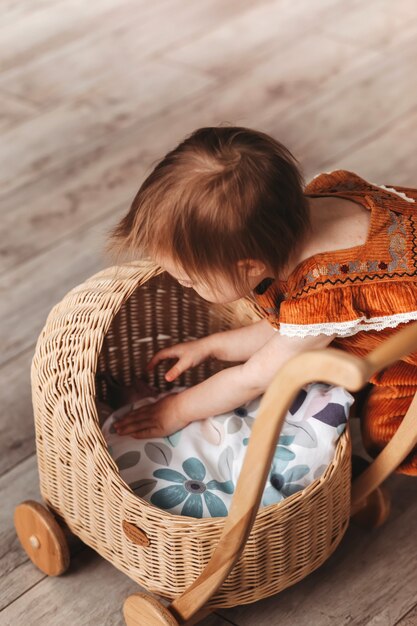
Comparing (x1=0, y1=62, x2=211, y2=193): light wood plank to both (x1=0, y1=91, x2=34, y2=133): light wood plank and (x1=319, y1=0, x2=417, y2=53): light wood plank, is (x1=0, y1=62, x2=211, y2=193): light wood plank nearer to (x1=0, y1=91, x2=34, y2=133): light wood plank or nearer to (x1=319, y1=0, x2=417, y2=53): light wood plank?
(x1=0, y1=91, x2=34, y2=133): light wood plank

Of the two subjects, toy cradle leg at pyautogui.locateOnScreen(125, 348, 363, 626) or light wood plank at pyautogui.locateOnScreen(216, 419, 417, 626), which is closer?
toy cradle leg at pyautogui.locateOnScreen(125, 348, 363, 626)

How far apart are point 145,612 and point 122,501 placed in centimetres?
14

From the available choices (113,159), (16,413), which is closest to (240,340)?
(16,413)

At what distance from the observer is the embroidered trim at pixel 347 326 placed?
3.29ft

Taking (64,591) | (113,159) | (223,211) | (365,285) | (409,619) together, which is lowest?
(409,619)

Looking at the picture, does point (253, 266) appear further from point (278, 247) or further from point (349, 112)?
point (349, 112)

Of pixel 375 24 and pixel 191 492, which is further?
pixel 375 24

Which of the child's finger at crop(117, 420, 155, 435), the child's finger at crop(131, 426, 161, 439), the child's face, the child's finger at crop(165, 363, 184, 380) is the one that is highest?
the child's face

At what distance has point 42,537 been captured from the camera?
1.13 meters

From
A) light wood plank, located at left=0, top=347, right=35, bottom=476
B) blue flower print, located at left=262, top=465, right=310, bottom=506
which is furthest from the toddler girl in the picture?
light wood plank, located at left=0, top=347, right=35, bottom=476

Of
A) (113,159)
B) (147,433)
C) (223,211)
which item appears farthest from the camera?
(113,159)

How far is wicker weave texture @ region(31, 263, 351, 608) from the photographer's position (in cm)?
97

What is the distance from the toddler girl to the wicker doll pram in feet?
0.35

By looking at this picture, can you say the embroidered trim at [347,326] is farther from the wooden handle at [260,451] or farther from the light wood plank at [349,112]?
the light wood plank at [349,112]
